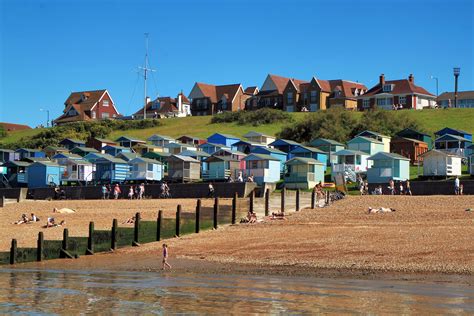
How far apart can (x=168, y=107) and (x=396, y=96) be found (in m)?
44.1

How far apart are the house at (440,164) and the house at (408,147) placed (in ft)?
37.8

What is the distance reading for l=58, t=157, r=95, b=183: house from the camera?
234ft

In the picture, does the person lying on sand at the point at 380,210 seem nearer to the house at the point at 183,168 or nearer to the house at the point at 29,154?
the house at the point at 183,168

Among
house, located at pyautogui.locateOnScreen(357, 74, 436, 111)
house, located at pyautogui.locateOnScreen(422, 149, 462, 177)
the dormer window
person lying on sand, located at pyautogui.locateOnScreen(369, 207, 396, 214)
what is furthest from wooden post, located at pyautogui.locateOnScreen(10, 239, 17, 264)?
the dormer window

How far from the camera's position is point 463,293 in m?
21.3

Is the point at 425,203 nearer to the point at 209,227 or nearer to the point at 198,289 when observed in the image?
the point at 209,227

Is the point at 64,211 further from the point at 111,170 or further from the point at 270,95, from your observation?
the point at 270,95

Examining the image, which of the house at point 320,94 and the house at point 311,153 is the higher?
the house at point 320,94

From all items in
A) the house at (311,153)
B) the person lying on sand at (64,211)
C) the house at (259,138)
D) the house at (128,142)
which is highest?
the house at (259,138)

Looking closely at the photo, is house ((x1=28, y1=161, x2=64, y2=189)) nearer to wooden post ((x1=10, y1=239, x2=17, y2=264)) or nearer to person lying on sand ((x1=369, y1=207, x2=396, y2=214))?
wooden post ((x1=10, y1=239, x2=17, y2=264))

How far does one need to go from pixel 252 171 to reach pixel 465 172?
58.5 feet

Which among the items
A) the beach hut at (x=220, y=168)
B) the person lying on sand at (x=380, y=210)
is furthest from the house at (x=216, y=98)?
the person lying on sand at (x=380, y=210)

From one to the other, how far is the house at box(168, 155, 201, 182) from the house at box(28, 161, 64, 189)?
11.6 meters

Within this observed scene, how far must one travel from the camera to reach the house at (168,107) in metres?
135
